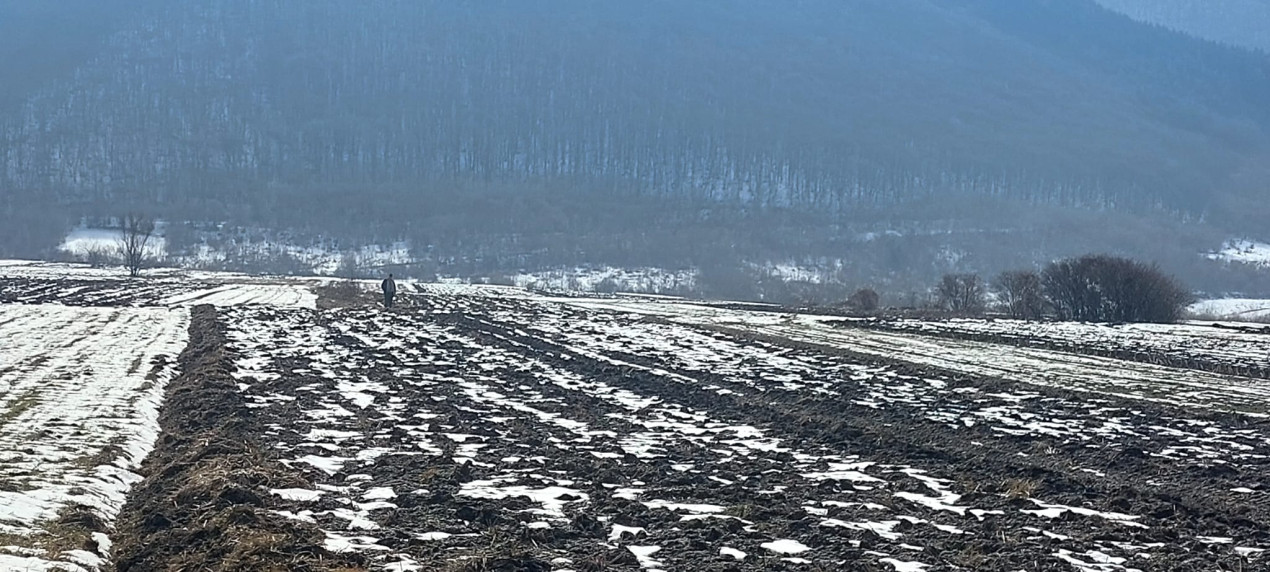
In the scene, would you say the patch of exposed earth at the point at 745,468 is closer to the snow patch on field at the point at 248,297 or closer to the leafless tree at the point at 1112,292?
the snow patch on field at the point at 248,297

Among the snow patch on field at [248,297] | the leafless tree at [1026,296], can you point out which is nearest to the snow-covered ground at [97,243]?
the snow patch on field at [248,297]

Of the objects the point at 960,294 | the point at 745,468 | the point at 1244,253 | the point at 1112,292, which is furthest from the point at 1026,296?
the point at 1244,253

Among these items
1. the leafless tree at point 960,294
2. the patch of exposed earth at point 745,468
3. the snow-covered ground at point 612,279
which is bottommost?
the snow-covered ground at point 612,279

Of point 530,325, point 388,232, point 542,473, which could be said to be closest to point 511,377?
point 542,473

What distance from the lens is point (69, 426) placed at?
15430 millimetres

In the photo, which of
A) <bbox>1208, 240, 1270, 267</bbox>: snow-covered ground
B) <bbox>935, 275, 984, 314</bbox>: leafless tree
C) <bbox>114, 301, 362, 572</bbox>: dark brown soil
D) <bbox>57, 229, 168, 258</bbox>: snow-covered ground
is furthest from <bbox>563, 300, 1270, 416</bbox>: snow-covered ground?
<bbox>1208, 240, 1270, 267</bbox>: snow-covered ground

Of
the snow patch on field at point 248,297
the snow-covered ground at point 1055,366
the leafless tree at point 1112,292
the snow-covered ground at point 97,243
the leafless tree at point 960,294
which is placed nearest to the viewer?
the snow-covered ground at point 1055,366

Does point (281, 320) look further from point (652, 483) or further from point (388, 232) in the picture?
point (388, 232)

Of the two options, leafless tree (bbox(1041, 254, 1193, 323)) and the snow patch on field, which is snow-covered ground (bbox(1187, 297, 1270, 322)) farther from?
the snow patch on field

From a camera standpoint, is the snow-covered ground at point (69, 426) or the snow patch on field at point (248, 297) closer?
the snow-covered ground at point (69, 426)

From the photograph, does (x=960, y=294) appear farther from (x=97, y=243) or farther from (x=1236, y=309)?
(x=97, y=243)

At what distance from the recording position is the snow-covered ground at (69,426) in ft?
31.5

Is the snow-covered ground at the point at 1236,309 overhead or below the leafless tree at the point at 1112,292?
below

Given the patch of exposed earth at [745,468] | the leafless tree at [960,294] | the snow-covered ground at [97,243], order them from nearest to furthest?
the patch of exposed earth at [745,468] < the leafless tree at [960,294] < the snow-covered ground at [97,243]
